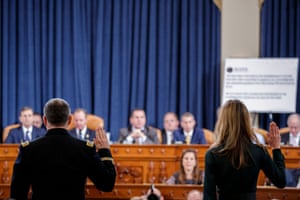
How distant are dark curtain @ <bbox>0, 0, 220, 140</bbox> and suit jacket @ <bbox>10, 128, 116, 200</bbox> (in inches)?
266

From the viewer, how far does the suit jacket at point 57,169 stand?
2818 millimetres

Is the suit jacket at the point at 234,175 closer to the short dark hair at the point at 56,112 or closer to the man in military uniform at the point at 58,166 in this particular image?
the man in military uniform at the point at 58,166

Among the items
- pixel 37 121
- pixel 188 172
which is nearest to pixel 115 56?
pixel 37 121

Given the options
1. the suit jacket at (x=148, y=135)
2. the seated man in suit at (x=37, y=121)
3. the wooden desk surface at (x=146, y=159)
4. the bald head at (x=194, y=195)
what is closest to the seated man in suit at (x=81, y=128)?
the suit jacket at (x=148, y=135)

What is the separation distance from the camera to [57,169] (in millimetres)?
2822

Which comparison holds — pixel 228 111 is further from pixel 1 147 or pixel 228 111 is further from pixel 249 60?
pixel 249 60

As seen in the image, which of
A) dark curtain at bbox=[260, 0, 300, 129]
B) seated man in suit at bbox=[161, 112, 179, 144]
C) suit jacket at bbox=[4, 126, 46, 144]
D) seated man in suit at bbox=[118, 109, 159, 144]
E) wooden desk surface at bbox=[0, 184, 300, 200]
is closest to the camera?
wooden desk surface at bbox=[0, 184, 300, 200]

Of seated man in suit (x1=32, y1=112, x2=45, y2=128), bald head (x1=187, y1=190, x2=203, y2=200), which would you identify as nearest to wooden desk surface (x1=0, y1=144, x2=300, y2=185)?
bald head (x1=187, y1=190, x2=203, y2=200)

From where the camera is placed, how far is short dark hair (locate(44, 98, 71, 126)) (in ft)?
9.39

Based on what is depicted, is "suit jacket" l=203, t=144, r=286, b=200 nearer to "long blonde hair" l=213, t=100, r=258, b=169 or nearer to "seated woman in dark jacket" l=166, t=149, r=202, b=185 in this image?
"long blonde hair" l=213, t=100, r=258, b=169

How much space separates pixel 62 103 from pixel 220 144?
32.4 inches

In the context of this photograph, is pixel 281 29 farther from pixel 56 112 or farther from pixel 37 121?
pixel 56 112

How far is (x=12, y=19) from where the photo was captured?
966cm

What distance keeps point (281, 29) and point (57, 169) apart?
285 inches
